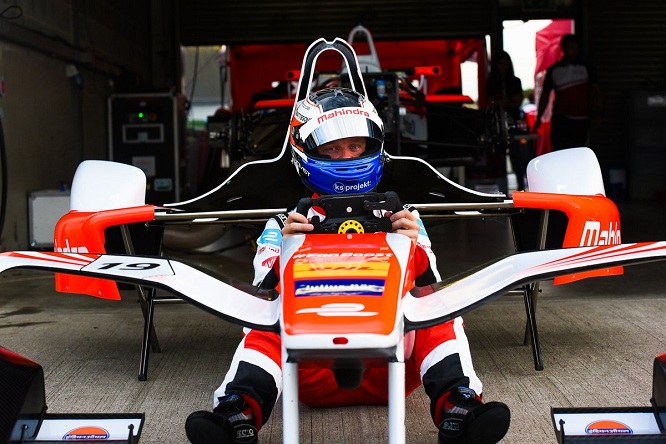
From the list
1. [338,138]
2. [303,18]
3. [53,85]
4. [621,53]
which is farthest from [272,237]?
[621,53]

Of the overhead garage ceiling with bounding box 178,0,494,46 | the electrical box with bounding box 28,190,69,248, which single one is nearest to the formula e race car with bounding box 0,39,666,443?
the electrical box with bounding box 28,190,69,248

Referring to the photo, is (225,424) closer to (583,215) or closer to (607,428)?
(607,428)

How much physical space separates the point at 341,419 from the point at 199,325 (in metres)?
1.95

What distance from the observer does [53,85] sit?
957 centimetres

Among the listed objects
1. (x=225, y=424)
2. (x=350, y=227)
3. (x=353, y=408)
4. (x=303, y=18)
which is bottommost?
(x=353, y=408)

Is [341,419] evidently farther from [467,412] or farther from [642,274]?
[642,274]

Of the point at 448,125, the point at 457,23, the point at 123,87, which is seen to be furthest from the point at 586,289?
the point at 457,23

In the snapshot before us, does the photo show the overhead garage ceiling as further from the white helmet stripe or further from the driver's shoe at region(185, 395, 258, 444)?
the driver's shoe at region(185, 395, 258, 444)

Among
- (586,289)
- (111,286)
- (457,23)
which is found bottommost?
(586,289)

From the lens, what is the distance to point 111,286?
140 inches

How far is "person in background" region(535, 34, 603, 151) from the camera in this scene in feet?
35.4

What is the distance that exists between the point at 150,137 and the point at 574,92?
5243mm

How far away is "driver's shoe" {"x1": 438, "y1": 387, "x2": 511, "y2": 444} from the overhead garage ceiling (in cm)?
1268

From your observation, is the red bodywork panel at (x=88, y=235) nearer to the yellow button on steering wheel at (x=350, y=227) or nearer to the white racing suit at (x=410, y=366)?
the white racing suit at (x=410, y=366)
